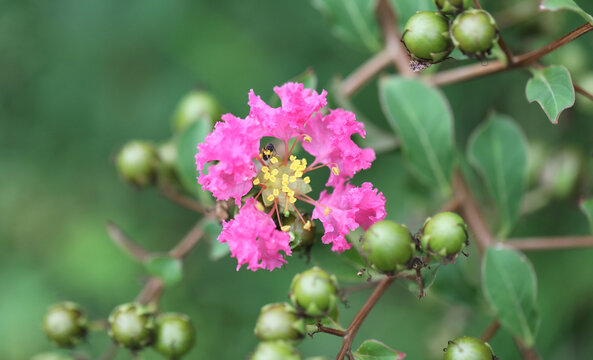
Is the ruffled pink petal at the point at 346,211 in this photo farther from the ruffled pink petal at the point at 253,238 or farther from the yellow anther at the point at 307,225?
the ruffled pink petal at the point at 253,238

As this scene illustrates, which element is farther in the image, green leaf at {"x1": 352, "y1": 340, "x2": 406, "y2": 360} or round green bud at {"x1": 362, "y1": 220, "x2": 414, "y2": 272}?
green leaf at {"x1": 352, "y1": 340, "x2": 406, "y2": 360}

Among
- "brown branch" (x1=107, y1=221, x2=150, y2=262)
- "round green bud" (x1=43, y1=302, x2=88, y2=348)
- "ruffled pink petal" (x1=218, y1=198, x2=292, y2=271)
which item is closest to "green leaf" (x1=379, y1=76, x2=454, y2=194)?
"ruffled pink petal" (x1=218, y1=198, x2=292, y2=271)

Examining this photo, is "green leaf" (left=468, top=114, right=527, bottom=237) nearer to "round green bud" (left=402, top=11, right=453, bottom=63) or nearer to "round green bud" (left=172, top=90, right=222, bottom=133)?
"round green bud" (left=402, top=11, right=453, bottom=63)

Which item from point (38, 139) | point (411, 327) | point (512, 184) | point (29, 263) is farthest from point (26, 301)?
point (512, 184)

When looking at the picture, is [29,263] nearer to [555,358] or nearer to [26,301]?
[26,301]

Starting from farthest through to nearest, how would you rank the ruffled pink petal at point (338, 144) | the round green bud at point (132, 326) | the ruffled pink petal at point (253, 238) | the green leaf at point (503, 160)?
the green leaf at point (503, 160) → the round green bud at point (132, 326) → the ruffled pink petal at point (338, 144) → the ruffled pink petal at point (253, 238)

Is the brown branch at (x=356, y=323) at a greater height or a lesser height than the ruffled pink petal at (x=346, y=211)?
lesser

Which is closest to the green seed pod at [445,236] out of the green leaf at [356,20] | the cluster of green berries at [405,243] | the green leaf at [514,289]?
the cluster of green berries at [405,243]
